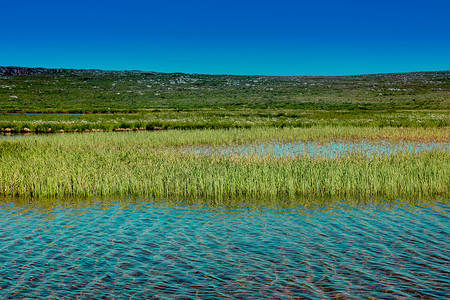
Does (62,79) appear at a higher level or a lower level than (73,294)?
higher

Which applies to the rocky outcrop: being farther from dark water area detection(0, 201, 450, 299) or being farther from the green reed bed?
dark water area detection(0, 201, 450, 299)

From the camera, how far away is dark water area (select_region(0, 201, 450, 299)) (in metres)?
7.64

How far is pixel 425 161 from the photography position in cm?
1834

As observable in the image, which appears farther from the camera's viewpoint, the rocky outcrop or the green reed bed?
the rocky outcrop

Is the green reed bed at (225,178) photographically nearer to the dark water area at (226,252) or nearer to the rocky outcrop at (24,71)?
the dark water area at (226,252)

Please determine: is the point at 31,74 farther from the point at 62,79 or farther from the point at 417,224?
the point at 417,224

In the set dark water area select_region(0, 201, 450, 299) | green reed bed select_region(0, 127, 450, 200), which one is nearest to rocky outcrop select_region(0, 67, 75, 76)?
green reed bed select_region(0, 127, 450, 200)

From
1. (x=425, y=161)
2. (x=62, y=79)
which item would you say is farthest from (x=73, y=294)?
(x=62, y=79)

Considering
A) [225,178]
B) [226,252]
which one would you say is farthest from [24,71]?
[226,252]

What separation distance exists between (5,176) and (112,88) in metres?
106

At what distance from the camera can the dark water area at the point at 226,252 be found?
25.1ft

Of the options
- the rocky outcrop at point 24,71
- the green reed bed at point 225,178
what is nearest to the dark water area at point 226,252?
the green reed bed at point 225,178

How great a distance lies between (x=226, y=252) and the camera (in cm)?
939

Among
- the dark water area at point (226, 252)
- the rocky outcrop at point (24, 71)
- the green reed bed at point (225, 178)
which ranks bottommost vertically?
the dark water area at point (226, 252)
